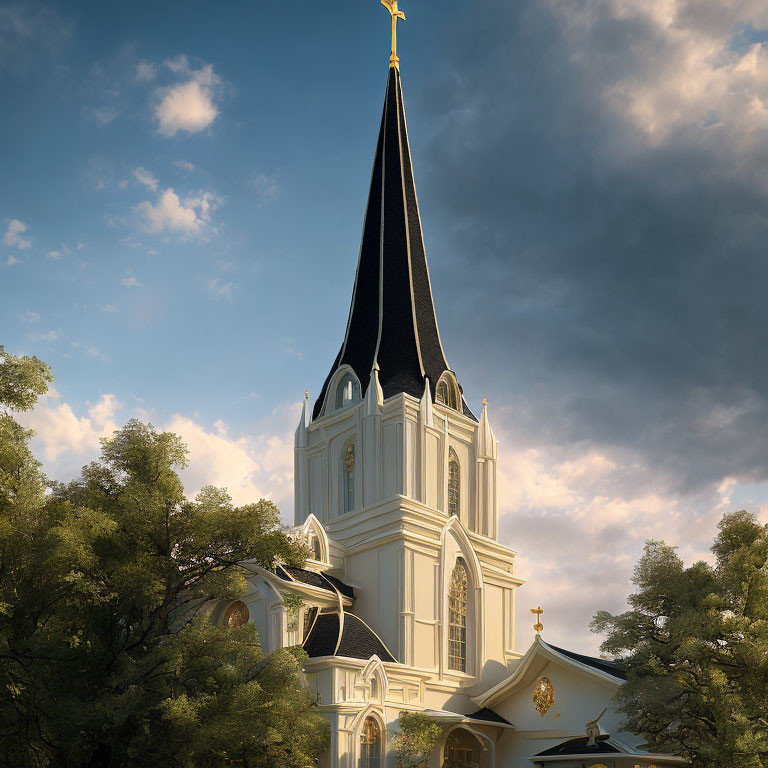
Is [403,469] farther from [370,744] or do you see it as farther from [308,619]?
[370,744]

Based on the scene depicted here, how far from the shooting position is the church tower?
88.0 feet

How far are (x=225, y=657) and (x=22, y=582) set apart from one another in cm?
412

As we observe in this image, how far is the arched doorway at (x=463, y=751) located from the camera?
24344 mm

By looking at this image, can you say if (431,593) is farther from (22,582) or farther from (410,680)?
(22,582)

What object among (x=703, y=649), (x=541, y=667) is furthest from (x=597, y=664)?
(x=703, y=649)

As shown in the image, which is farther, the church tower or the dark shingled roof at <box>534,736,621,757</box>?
the church tower

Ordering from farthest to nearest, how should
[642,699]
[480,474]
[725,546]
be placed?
[480,474] → [725,546] → [642,699]

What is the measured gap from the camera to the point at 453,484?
30.2 m

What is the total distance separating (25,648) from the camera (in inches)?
611

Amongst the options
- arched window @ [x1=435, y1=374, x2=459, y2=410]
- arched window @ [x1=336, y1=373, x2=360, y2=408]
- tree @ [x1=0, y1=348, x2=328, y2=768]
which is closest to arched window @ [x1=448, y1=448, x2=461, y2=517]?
arched window @ [x1=435, y1=374, x2=459, y2=410]

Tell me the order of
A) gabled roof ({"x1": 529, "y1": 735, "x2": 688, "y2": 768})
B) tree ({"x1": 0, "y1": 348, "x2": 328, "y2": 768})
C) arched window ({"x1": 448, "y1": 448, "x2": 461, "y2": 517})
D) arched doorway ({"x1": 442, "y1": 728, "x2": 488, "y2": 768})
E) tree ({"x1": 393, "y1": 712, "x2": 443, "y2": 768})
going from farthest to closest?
1. arched window ({"x1": 448, "y1": 448, "x2": 461, "y2": 517})
2. arched doorway ({"x1": 442, "y1": 728, "x2": 488, "y2": 768})
3. tree ({"x1": 393, "y1": 712, "x2": 443, "y2": 768})
4. gabled roof ({"x1": 529, "y1": 735, "x2": 688, "y2": 768})
5. tree ({"x1": 0, "y1": 348, "x2": 328, "y2": 768})

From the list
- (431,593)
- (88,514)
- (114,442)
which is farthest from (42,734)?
(431,593)

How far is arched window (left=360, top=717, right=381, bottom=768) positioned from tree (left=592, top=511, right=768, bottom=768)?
20.8 ft

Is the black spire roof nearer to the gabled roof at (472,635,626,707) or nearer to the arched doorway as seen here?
the gabled roof at (472,635,626,707)
